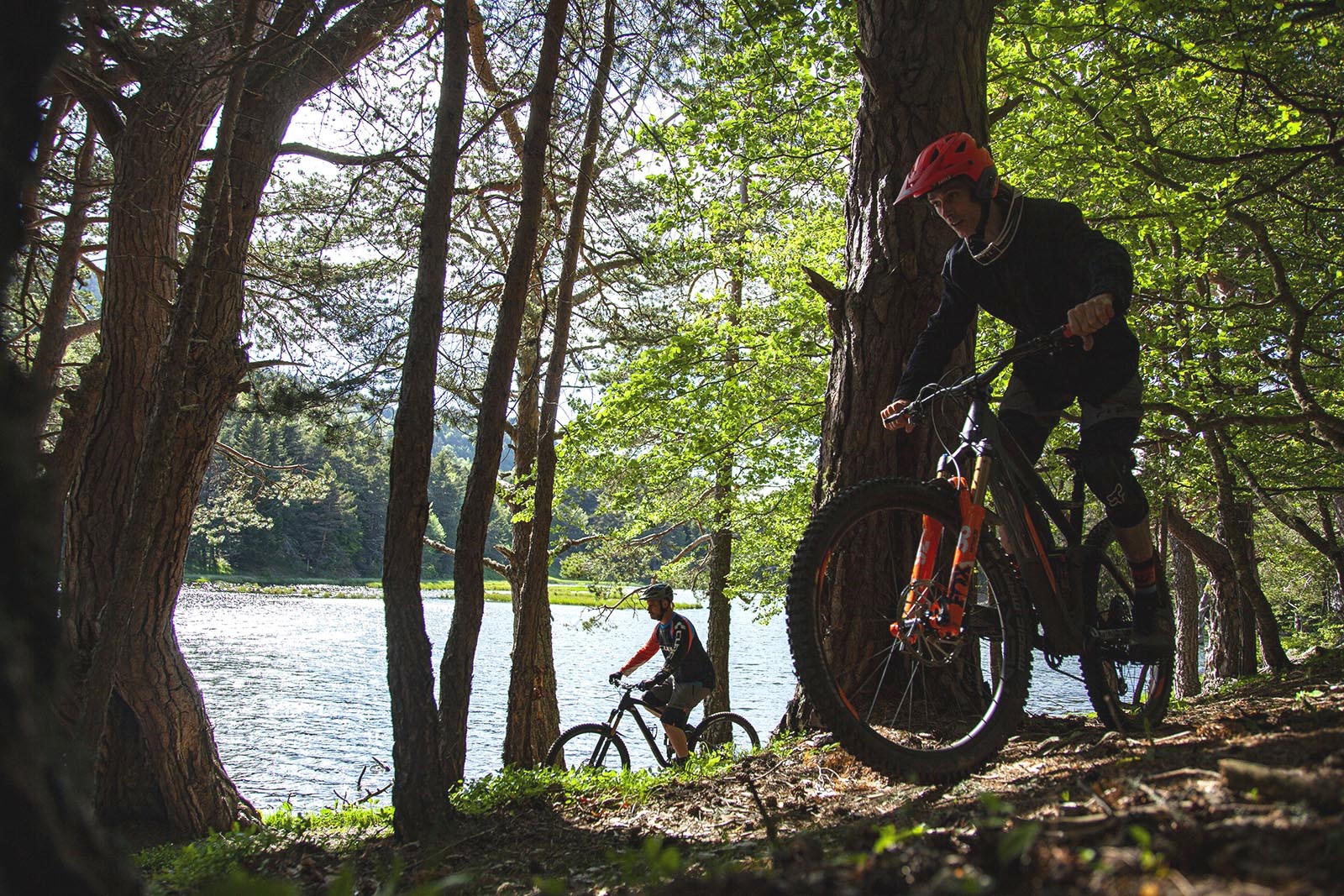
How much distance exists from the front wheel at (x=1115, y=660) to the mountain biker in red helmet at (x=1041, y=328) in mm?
89

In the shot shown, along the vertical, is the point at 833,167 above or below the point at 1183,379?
above

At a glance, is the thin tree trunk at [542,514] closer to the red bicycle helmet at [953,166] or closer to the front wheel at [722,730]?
the front wheel at [722,730]

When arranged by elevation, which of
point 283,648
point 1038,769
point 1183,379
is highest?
point 1183,379

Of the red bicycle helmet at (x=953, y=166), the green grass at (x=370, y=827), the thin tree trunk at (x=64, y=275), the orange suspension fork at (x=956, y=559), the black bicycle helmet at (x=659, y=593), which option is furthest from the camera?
the black bicycle helmet at (x=659, y=593)

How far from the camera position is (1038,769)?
3.00 meters

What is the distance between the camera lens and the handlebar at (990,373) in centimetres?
304

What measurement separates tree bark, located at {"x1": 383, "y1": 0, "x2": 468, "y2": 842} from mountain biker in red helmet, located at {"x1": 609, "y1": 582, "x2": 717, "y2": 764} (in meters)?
4.49

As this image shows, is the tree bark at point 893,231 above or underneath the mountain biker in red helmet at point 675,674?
above

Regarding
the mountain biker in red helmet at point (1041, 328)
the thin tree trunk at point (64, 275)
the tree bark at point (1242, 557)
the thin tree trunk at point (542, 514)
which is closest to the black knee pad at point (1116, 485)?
the mountain biker in red helmet at point (1041, 328)

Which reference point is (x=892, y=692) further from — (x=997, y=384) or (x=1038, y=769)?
(x=997, y=384)

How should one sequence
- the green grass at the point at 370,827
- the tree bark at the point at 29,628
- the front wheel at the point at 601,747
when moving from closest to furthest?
the tree bark at the point at 29,628
the green grass at the point at 370,827
the front wheel at the point at 601,747

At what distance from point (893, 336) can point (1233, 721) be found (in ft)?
7.13

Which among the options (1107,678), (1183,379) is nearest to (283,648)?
(1183,379)

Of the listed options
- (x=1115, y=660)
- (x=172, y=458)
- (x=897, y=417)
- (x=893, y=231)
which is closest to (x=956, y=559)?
(x=897, y=417)
